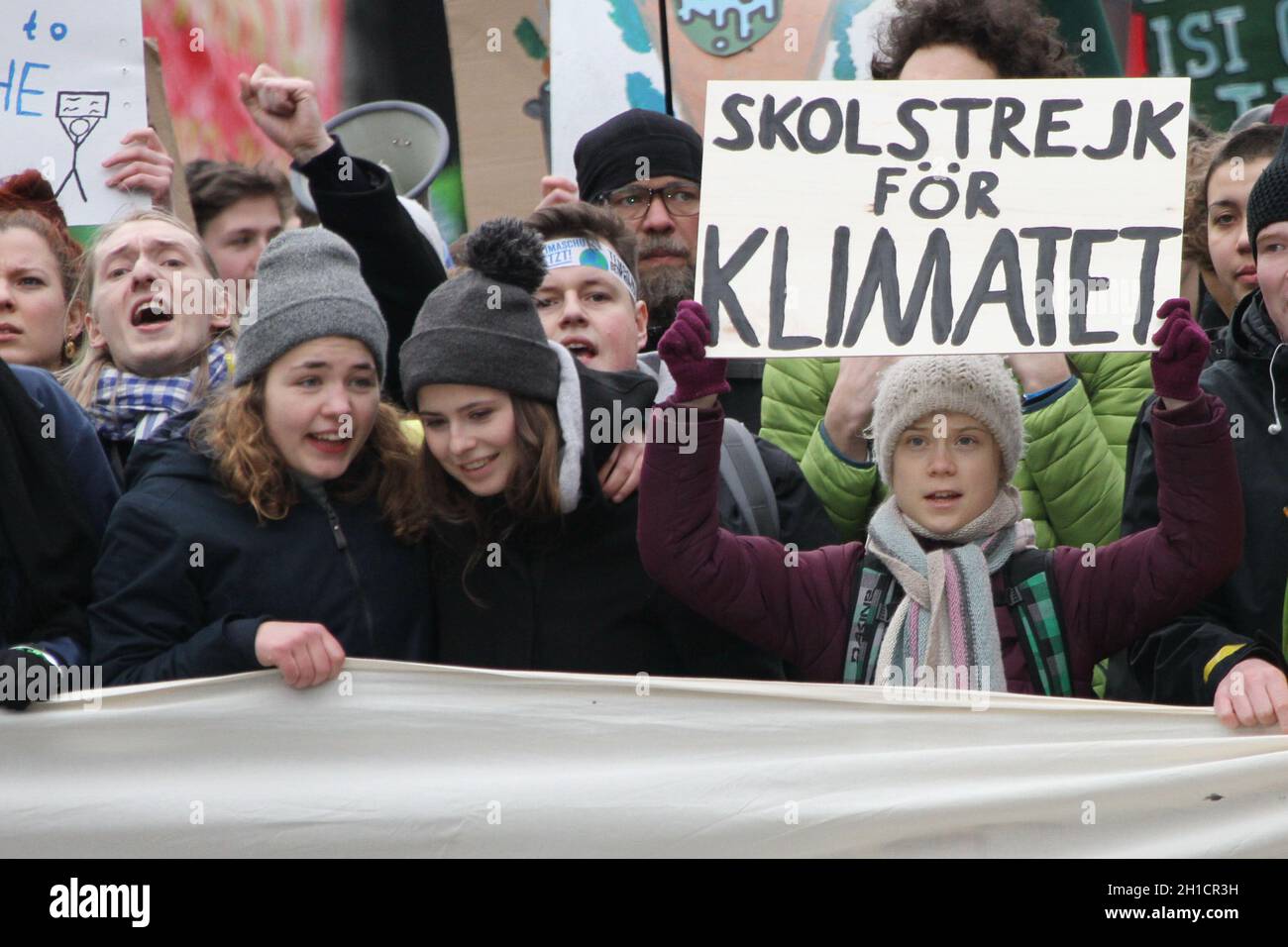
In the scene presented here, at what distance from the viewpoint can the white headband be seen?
407 centimetres

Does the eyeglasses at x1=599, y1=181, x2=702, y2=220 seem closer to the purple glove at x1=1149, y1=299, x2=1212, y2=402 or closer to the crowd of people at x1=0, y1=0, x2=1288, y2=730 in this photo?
the crowd of people at x1=0, y1=0, x2=1288, y2=730

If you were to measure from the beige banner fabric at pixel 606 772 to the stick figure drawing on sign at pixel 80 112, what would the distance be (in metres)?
1.98

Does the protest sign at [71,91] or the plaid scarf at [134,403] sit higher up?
the protest sign at [71,91]

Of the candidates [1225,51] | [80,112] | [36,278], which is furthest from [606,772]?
[1225,51]

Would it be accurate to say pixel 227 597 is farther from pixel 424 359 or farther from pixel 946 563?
pixel 946 563

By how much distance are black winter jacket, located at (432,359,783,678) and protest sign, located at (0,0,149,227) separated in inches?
66.1

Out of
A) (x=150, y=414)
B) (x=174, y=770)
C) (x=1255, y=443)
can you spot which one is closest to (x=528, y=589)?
(x=174, y=770)

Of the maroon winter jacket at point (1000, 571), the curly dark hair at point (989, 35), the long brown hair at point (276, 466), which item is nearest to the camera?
the maroon winter jacket at point (1000, 571)

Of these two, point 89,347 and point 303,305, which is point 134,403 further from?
point 303,305

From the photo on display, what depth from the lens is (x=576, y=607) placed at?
11.3 feet

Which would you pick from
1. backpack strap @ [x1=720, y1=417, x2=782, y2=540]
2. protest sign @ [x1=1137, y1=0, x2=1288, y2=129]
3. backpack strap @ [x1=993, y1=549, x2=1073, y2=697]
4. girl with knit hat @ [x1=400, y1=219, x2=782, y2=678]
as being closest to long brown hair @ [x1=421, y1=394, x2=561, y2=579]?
girl with knit hat @ [x1=400, y1=219, x2=782, y2=678]

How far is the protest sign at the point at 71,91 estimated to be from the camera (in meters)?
4.56

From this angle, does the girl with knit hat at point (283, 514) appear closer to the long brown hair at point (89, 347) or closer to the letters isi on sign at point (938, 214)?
the long brown hair at point (89, 347)

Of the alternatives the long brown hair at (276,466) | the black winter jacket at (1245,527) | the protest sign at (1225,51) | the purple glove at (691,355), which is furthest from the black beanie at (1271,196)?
→ the protest sign at (1225,51)
